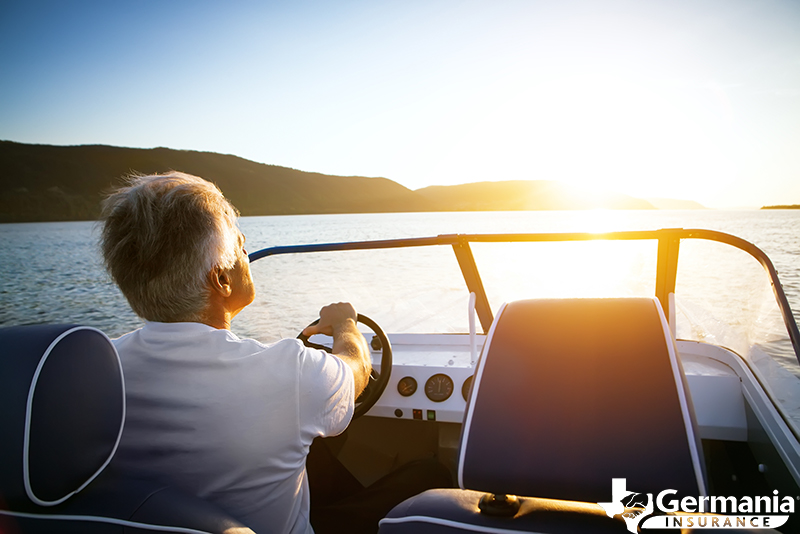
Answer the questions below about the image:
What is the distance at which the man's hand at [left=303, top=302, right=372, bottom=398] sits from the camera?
1424 mm

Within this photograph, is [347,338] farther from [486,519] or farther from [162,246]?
[486,519]

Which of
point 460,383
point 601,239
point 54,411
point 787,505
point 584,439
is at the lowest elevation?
point 787,505

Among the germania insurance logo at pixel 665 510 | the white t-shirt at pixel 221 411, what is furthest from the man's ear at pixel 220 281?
the germania insurance logo at pixel 665 510

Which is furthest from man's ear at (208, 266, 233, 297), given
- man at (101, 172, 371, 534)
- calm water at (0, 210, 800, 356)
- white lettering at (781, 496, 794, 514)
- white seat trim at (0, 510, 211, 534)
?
white lettering at (781, 496, 794, 514)

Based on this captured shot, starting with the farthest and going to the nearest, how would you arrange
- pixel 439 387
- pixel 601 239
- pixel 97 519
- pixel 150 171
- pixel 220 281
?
pixel 150 171 < pixel 439 387 < pixel 601 239 < pixel 220 281 < pixel 97 519

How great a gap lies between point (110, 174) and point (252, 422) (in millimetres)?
85479

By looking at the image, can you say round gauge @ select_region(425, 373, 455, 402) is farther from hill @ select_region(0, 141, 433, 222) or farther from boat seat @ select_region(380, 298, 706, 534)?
hill @ select_region(0, 141, 433, 222)

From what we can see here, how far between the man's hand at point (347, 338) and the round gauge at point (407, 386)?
2.29ft

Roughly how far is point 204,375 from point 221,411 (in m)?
0.09

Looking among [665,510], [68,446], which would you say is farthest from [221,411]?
[665,510]

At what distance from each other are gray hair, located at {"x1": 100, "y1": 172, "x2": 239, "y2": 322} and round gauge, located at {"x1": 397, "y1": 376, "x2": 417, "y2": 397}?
4.55 feet

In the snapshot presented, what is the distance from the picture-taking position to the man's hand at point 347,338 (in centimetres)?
142

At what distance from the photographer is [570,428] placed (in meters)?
0.97

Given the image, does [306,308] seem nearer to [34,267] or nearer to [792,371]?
[792,371]
